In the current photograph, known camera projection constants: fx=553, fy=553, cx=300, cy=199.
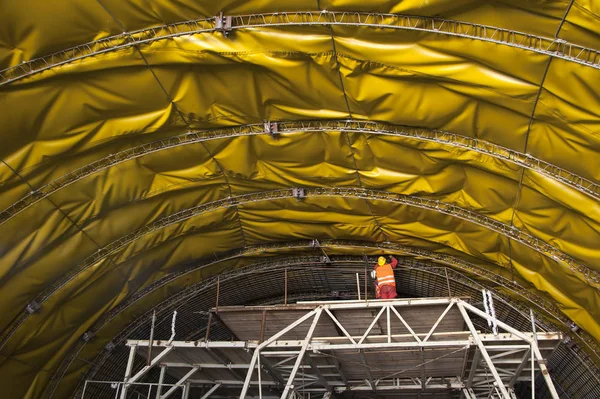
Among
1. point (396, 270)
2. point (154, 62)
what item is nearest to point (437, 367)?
point (396, 270)

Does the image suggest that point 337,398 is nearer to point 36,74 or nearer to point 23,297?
point 23,297

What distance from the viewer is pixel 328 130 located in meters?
14.4

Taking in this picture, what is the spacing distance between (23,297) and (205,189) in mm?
6870

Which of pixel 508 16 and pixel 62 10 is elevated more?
pixel 62 10

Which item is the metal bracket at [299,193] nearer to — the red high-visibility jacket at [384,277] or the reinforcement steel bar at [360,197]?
the reinforcement steel bar at [360,197]

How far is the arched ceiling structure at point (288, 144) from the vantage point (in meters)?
11.2

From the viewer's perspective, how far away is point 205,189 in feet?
57.1

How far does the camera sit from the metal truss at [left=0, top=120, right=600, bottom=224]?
12.8 m

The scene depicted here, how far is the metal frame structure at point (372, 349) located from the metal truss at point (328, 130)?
471 cm

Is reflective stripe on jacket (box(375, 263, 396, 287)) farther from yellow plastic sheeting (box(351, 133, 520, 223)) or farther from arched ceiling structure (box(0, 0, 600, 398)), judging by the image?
yellow plastic sheeting (box(351, 133, 520, 223))

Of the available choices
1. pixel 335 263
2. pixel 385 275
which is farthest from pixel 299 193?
pixel 335 263

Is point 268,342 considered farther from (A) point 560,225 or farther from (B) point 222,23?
(B) point 222,23

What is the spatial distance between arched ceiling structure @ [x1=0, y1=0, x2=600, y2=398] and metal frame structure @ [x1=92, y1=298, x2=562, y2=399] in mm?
2417

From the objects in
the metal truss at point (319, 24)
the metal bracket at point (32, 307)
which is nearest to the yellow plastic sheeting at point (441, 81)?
the metal truss at point (319, 24)
